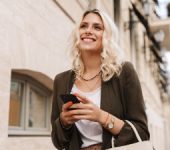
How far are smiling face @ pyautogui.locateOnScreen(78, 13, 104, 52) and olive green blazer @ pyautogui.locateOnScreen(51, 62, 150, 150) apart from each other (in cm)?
20

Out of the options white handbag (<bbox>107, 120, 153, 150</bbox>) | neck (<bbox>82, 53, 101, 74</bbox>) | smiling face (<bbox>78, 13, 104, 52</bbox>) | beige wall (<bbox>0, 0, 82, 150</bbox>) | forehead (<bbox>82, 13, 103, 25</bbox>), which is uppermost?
beige wall (<bbox>0, 0, 82, 150</bbox>)

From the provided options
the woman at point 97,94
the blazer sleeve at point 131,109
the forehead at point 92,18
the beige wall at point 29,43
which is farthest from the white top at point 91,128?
the beige wall at point 29,43

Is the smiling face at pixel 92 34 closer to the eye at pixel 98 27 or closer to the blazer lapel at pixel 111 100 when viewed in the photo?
the eye at pixel 98 27

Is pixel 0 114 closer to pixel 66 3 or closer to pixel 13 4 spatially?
pixel 13 4

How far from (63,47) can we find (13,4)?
1653 millimetres

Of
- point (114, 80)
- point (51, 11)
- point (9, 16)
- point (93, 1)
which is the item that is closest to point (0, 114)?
point (9, 16)

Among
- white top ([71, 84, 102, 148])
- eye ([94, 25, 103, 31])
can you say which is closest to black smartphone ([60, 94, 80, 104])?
white top ([71, 84, 102, 148])

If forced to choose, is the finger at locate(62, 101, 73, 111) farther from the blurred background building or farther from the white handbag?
the blurred background building

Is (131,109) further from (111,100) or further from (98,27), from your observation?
(98,27)

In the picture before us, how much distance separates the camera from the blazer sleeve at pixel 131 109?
1724 millimetres

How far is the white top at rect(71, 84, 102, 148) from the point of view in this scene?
1776 millimetres

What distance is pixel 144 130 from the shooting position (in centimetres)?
177

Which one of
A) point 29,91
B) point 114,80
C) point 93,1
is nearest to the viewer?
point 114,80

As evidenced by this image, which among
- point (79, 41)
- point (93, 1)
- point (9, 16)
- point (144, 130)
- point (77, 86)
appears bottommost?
point (144, 130)
